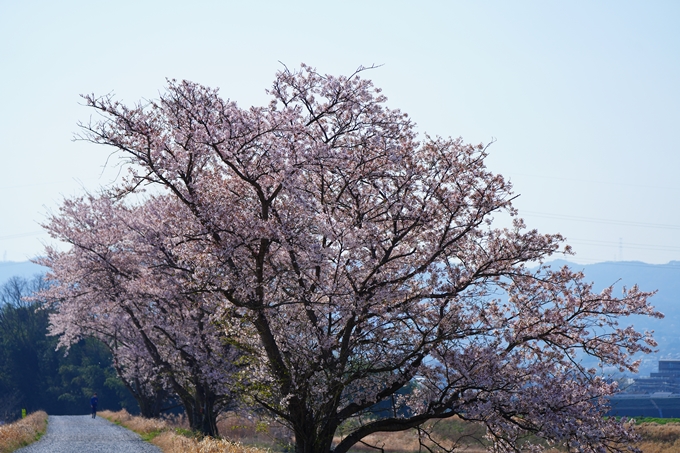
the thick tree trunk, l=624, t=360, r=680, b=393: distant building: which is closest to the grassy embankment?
the thick tree trunk

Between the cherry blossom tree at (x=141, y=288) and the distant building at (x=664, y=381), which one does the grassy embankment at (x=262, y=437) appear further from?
the distant building at (x=664, y=381)

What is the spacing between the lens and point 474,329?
1485 centimetres

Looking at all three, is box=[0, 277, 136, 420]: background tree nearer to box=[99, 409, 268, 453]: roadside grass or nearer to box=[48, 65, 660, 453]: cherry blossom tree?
box=[99, 409, 268, 453]: roadside grass

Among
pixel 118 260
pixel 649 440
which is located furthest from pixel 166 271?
pixel 649 440

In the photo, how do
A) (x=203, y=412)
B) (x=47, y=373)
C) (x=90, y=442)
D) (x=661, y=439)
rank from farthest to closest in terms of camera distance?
(x=47, y=373) < (x=661, y=439) < (x=203, y=412) < (x=90, y=442)

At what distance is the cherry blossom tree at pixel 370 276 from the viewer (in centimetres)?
1402

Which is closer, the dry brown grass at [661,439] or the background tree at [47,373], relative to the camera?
the dry brown grass at [661,439]

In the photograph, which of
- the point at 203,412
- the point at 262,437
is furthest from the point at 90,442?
the point at 262,437

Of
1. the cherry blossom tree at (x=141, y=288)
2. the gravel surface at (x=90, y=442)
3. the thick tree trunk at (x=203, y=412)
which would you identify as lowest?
the gravel surface at (x=90, y=442)

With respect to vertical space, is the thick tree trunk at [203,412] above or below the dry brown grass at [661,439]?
above

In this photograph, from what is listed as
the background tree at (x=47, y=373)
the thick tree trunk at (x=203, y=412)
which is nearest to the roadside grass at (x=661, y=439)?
the thick tree trunk at (x=203, y=412)

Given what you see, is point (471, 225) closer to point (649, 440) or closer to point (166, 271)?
point (166, 271)

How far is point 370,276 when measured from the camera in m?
14.5

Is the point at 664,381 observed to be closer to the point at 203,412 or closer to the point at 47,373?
the point at 47,373
